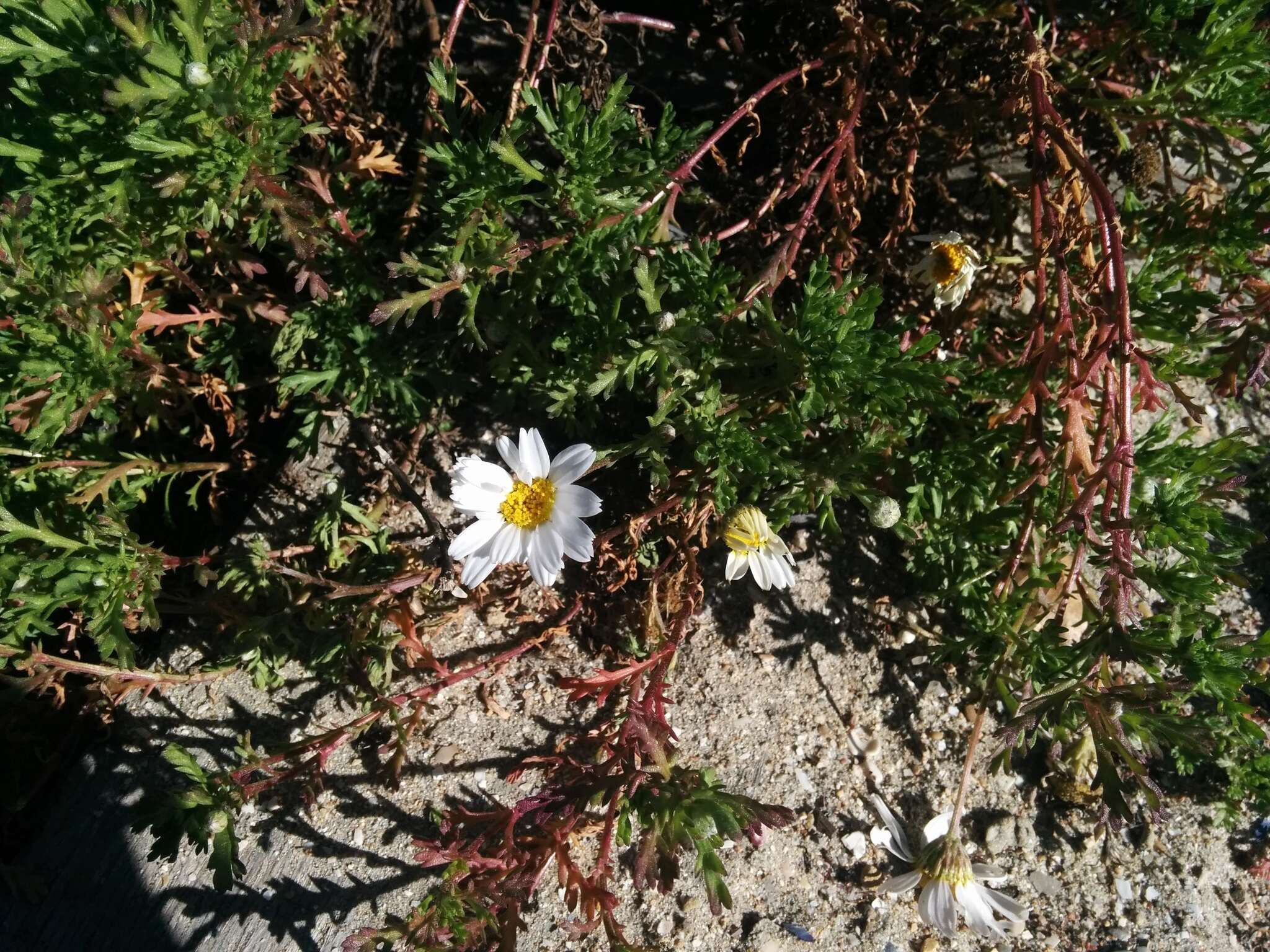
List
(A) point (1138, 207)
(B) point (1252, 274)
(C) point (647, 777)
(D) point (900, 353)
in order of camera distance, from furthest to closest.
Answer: (A) point (1138, 207), (B) point (1252, 274), (D) point (900, 353), (C) point (647, 777)

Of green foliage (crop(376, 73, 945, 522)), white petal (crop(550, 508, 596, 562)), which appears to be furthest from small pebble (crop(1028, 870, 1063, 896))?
white petal (crop(550, 508, 596, 562))

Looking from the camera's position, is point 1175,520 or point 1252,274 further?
point 1252,274

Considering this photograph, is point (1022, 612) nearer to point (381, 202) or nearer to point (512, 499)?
point (512, 499)

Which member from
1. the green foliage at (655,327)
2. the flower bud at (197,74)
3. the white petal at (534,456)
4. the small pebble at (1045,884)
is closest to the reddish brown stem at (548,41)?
the green foliage at (655,327)

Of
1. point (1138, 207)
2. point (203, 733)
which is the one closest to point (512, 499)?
point (203, 733)

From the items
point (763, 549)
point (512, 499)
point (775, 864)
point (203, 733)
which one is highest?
point (512, 499)
